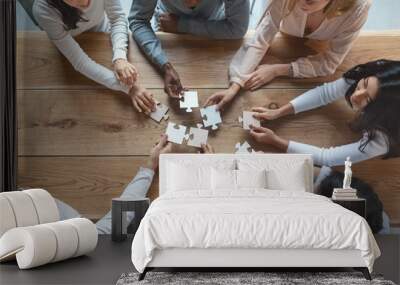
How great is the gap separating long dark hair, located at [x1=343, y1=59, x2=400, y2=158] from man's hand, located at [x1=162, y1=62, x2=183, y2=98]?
1.75 meters

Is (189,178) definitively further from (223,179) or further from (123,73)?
(123,73)

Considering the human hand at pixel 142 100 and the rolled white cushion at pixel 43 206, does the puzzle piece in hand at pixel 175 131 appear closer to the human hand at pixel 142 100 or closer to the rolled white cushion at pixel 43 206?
the human hand at pixel 142 100

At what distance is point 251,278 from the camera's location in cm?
447

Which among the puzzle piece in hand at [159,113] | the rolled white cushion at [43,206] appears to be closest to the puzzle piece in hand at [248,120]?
the puzzle piece in hand at [159,113]

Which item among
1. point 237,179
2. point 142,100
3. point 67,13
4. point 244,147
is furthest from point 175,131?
point 67,13

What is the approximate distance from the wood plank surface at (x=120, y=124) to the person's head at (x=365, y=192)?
368mm

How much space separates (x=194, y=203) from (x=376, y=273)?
144 cm

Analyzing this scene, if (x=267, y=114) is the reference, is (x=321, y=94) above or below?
above

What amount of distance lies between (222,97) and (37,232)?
2.70m

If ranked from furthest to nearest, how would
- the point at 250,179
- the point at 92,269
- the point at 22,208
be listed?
the point at 250,179, the point at 22,208, the point at 92,269

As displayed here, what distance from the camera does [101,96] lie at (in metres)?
6.75

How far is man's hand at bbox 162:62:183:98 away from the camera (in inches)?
265

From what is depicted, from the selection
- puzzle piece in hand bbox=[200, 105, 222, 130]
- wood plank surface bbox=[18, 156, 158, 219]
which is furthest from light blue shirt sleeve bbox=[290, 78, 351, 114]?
wood plank surface bbox=[18, 156, 158, 219]

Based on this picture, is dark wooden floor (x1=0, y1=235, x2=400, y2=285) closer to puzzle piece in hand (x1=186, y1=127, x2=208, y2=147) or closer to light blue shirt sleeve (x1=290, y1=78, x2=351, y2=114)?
puzzle piece in hand (x1=186, y1=127, x2=208, y2=147)
